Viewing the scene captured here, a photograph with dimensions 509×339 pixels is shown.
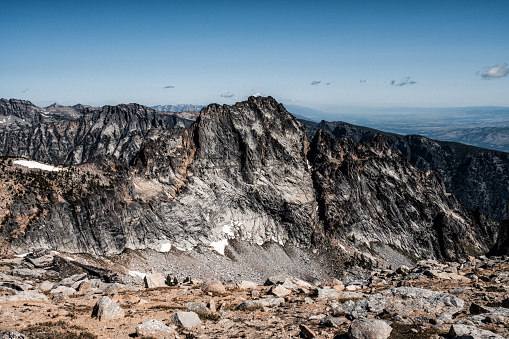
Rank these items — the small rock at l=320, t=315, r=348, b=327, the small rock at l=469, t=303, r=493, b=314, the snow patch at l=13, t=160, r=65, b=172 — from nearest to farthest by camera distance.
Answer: the small rock at l=469, t=303, r=493, b=314
the small rock at l=320, t=315, r=348, b=327
the snow patch at l=13, t=160, r=65, b=172

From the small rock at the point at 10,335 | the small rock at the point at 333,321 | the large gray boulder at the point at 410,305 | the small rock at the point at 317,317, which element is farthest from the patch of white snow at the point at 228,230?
the small rock at the point at 10,335

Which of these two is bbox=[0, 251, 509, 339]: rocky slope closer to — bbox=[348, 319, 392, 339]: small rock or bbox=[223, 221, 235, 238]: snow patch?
bbox=[348, 319, 392, 339]: small rock

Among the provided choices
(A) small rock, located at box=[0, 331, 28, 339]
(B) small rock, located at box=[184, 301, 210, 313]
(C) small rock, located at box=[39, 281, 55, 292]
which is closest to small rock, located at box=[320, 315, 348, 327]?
(B) small rock, located at box=[184, 301, 210, 313]

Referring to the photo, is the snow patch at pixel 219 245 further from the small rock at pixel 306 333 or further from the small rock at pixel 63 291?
the small rock at pixel 306 333

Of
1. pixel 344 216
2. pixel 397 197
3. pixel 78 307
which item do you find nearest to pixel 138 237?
pixel 78 307

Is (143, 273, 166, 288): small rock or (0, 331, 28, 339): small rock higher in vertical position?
(0, 331, 28, 339): small rock

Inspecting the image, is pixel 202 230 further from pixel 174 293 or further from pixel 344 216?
pixel 174 293
